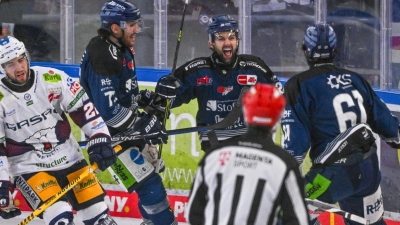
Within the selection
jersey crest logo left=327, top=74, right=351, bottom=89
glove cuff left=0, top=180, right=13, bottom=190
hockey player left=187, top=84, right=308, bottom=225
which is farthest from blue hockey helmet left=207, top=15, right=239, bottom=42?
hockey player left=187, top=84, right=308, bottom=225

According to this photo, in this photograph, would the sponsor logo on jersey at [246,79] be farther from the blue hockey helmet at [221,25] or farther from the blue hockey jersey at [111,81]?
the blue hockey jersey at [111,81]

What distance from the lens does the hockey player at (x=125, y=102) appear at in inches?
215

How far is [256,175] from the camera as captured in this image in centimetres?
334

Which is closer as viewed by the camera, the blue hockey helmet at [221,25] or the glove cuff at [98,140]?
the glove cuff at [98,140]

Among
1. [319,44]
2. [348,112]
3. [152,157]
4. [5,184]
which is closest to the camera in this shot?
[348,112]

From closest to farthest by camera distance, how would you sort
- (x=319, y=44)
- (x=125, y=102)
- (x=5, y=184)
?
(x=319, y=44) → (x=5, y=184) → (x=125, y=102)

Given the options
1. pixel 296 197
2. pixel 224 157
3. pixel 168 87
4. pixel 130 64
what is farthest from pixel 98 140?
pixel 296 197

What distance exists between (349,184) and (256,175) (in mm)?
1379

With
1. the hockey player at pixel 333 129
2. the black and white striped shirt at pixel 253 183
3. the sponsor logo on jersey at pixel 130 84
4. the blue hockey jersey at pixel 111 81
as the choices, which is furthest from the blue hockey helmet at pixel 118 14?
the black and white striped shirt at pixel 253 183

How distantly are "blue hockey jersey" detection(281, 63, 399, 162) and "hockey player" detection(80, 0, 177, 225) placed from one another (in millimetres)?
1132

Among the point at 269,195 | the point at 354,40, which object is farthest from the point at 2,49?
the point at 354,40

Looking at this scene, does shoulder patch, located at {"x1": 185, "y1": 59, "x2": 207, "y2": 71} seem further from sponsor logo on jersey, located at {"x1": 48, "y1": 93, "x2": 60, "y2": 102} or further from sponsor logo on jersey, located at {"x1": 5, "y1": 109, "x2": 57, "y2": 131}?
sponsor logo on jersey, located at {"x1": 5, "y1": 109, "x2": 57, "y2": 131}

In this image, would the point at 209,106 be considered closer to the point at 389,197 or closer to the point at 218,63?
the point at 218,63

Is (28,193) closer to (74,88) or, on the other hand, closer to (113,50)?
(74,88)
